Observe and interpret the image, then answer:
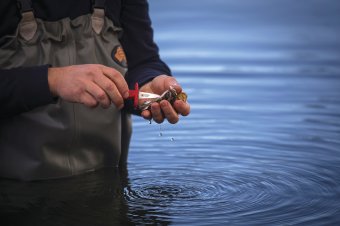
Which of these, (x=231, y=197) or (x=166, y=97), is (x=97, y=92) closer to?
(x=166, y=97)

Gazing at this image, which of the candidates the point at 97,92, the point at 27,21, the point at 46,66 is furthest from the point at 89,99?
the point at 27,21

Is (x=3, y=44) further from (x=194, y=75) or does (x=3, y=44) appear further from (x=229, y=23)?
(x=229, y=23)

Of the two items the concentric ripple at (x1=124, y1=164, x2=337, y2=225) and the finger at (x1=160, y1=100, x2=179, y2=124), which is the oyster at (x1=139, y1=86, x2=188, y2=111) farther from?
the concentric ripple at (x1=124, y1=164, x2=337, y2=225)

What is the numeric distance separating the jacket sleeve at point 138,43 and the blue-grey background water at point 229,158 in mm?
408

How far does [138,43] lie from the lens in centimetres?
335

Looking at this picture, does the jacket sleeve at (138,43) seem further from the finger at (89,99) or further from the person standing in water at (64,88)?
the finger at (89,99)

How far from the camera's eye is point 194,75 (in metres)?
6.08

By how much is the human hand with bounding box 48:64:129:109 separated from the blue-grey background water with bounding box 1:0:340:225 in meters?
0.40

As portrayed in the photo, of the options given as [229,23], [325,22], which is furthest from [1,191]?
[325,22]

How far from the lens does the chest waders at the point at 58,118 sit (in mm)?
2951

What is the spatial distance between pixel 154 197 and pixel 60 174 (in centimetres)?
39

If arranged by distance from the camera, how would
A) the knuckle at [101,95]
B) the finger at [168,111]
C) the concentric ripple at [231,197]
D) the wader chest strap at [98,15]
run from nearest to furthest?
the knuckle at [101,95] < the concentric ripple at [231,197] < the finger at [168,111] < the wader chest strap at [98,15]

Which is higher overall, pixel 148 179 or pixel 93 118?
pixel 93 118

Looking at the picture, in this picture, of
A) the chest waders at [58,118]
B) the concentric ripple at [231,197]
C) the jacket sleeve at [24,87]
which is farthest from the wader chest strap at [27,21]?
the concentric ripple at [231,197]
